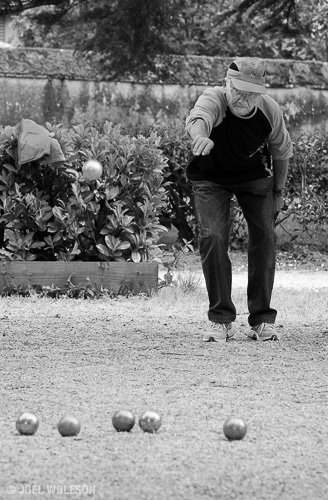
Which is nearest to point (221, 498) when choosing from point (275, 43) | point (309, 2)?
point (309, 2)

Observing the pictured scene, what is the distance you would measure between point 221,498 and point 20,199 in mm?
5764

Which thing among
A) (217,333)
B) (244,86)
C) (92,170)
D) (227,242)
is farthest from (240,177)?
(92,170)

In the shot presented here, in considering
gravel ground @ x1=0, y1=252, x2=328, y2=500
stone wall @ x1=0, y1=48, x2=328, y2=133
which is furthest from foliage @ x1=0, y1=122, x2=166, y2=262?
stone wall @ x1=0, y1=48, x2=328, y2=133

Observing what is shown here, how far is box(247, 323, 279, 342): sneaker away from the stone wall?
7.40 metres

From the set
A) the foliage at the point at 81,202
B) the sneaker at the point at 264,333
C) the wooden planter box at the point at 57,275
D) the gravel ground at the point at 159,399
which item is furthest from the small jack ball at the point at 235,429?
the foliage at the point at 81,202

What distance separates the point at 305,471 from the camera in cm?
387

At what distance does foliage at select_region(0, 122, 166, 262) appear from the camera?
8.97 meters

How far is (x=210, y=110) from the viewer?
6406 mm

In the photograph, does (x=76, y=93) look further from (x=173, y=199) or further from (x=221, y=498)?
(x=221, y=498)

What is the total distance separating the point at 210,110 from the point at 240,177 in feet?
1.75

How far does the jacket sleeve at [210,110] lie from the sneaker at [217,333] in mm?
1334

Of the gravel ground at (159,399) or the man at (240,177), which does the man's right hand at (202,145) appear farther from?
the gravel ground at (159,399)

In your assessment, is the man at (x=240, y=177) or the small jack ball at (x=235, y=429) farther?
the man at (x=240, y=177)

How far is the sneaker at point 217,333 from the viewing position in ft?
22.6
